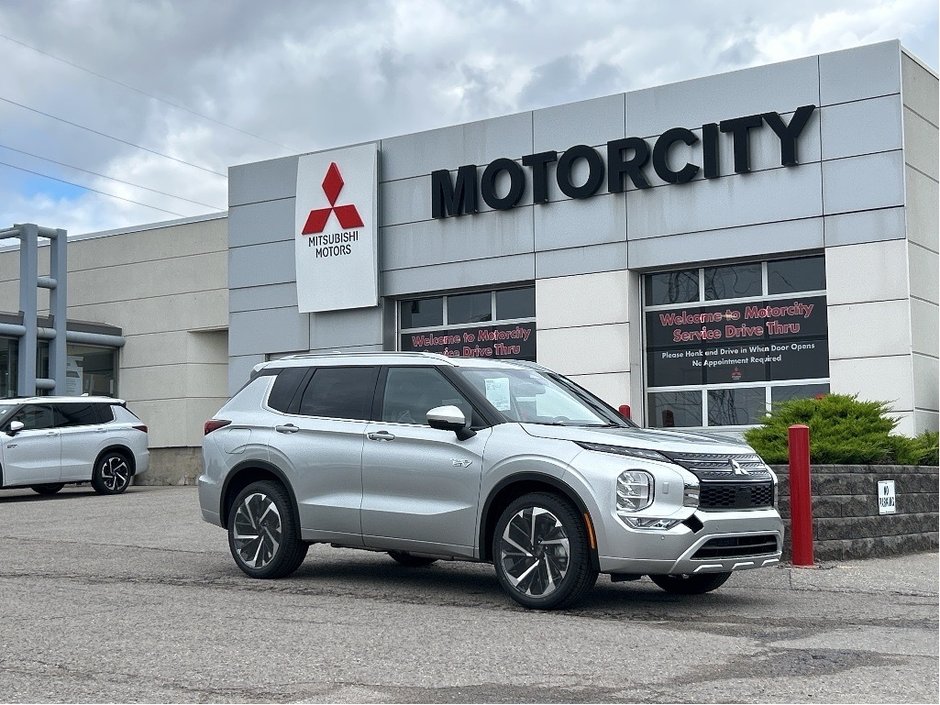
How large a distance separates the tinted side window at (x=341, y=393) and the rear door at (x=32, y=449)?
12.0 metres

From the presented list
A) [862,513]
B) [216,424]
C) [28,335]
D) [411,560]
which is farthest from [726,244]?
[28,335]

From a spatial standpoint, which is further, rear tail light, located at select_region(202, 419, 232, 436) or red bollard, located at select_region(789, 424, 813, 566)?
red bollard, located at select_region(789, 424, 813, 566)

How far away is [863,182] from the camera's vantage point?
18344 mm

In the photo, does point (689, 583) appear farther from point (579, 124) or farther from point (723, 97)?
point (579, 124)

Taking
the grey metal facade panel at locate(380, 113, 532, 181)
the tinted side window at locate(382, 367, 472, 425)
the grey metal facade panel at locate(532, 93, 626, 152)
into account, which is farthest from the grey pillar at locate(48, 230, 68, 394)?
the tinted side window at locate(382, 367, 472, 425)

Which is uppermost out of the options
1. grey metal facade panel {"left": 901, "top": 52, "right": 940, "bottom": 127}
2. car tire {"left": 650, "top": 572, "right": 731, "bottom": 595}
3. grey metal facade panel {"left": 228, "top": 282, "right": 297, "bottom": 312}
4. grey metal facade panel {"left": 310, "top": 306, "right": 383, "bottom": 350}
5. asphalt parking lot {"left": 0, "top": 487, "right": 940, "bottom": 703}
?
grey metal facade panel {"left": 901, "top": 52, "right": 940, "bottom": 127}

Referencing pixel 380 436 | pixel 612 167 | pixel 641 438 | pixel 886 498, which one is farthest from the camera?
pixel 612 167

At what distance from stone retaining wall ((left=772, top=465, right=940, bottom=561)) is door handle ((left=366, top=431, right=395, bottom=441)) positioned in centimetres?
403

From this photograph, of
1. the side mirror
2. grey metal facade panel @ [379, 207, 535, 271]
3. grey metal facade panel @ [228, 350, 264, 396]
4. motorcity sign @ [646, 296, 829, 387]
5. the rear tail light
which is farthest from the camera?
grey metal facade panel @ [228, 350, 264, 396]

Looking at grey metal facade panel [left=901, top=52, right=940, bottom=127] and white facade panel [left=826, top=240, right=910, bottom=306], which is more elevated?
grey metal facade panel [left=901, top=52, right=940, bottom=127]

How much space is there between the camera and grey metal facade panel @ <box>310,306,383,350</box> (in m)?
23.4

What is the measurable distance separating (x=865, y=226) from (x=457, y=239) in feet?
23.8

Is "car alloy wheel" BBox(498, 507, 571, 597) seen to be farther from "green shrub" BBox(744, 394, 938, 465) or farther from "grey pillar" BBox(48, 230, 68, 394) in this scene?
"grey pillar" BBox(48, 230, 68, 394)

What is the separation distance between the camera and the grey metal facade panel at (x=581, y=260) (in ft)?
67.8
